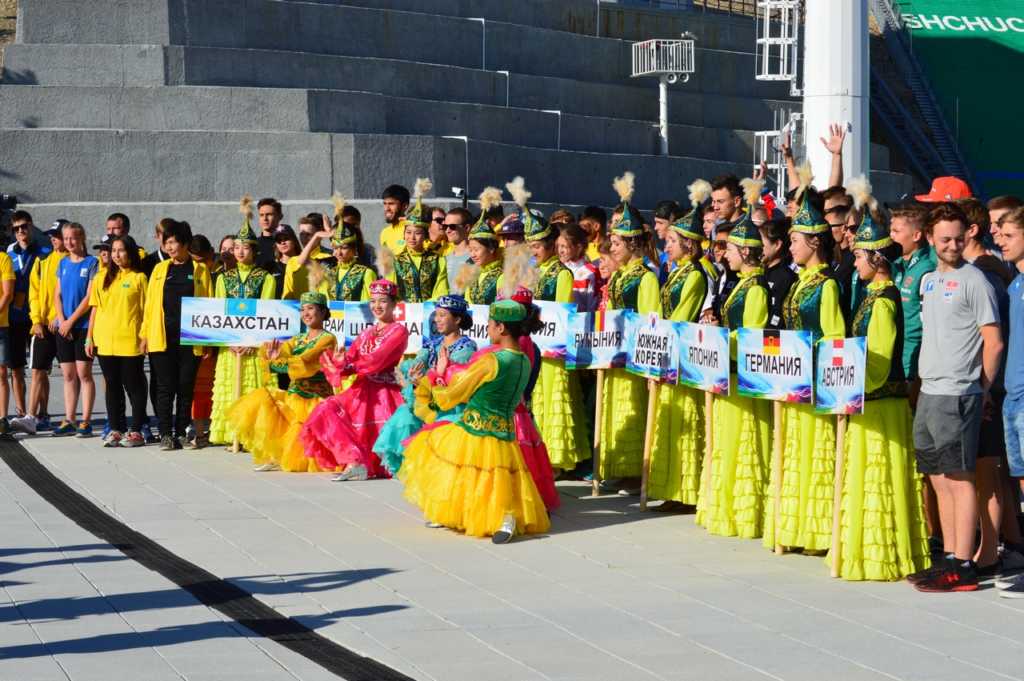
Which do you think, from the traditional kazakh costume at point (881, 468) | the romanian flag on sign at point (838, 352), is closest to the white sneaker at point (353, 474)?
the traditional kazakh costume at point (881, 468)

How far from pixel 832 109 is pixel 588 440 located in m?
11.4

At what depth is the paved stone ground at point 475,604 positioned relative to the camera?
7203 millimetres

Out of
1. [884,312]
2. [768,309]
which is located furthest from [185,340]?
[884,312]

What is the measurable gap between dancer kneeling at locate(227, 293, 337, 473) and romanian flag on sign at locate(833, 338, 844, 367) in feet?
16.8

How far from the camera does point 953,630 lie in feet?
25.6

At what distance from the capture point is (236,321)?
45.2 ft

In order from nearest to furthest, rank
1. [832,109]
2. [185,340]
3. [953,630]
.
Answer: [953,630] → [185,340] → [832,109]

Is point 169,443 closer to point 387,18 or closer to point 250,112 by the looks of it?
point 250,112

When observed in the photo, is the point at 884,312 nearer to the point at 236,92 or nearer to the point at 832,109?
the point at 832,109

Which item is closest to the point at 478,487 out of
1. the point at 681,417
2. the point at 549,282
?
the point at 681,417

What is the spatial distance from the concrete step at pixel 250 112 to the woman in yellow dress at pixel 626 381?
41.6 feet

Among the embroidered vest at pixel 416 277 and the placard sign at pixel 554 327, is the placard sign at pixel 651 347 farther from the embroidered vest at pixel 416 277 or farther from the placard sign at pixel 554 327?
the embroidered vest at pixel 416 277

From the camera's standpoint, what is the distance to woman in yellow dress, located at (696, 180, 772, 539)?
1009 centimetres

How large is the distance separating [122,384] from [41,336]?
115 centimetres
